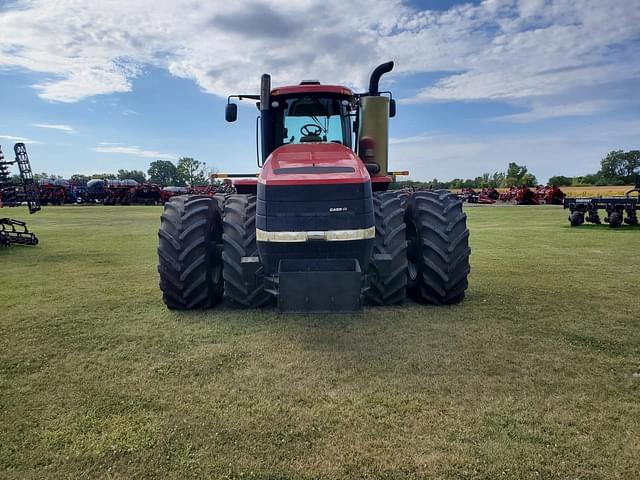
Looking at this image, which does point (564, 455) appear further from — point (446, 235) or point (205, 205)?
point (205, 205)

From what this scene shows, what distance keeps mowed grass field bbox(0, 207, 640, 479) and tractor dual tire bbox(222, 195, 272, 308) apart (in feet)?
0.78

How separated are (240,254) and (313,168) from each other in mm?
1295

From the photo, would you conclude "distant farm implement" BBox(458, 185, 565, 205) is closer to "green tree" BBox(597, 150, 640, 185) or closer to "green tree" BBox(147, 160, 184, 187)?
"green tree" BBox(597, 150, 640, 185)

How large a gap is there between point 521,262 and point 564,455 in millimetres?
6911

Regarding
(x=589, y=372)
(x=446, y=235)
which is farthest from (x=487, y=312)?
(x=589, y=372)

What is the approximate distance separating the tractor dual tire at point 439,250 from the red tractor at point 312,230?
1 cm

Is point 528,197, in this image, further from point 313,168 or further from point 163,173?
point 163,173

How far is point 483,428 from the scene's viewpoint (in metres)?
3.00

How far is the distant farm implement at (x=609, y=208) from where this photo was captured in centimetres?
1608

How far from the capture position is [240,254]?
523cm

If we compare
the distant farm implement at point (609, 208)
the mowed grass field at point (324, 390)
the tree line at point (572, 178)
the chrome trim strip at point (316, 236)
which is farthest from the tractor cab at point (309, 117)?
the tree line at point (572, 178)

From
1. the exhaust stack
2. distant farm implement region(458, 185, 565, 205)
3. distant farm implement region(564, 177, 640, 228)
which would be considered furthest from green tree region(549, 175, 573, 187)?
the exhaust stack

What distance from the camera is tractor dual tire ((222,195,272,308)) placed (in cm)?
524

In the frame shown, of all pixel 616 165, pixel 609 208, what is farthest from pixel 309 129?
pixel 616 165
